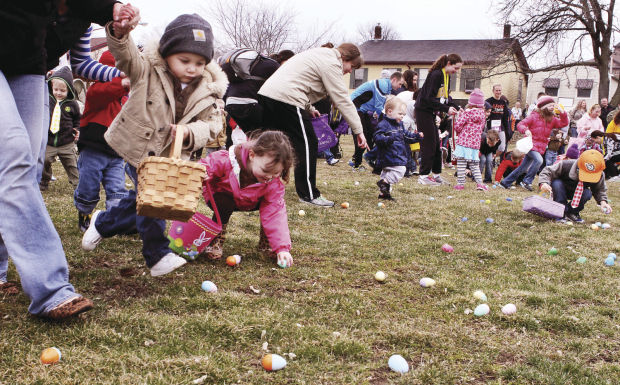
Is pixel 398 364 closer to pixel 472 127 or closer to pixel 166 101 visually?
pixel 166 101

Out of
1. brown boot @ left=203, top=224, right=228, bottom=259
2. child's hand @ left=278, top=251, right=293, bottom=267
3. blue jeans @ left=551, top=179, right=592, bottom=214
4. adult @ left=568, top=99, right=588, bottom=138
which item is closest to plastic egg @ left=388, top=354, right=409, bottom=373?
child's hand @ left=278, top=251, right=293, bottom=267

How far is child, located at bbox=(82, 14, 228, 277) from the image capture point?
9.21 ft

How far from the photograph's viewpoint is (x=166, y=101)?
9.68 ft

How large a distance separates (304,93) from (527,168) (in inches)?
254

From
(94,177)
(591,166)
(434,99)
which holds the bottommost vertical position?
(591,166)

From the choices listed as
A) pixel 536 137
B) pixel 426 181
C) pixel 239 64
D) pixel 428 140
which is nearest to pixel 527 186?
pixel 536 137

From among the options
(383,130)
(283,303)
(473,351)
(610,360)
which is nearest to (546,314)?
(610,360)

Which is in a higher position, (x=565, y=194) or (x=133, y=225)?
(x=133, y=225)

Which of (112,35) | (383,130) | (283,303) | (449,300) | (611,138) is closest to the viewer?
(112,35)

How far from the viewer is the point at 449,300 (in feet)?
10.4

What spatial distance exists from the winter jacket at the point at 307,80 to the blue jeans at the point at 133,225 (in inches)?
107

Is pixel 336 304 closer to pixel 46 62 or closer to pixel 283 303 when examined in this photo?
pixel 283 303

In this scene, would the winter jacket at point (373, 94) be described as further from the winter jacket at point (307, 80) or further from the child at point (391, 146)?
the winter jacket at point (307, 80)

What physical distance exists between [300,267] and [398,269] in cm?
77
